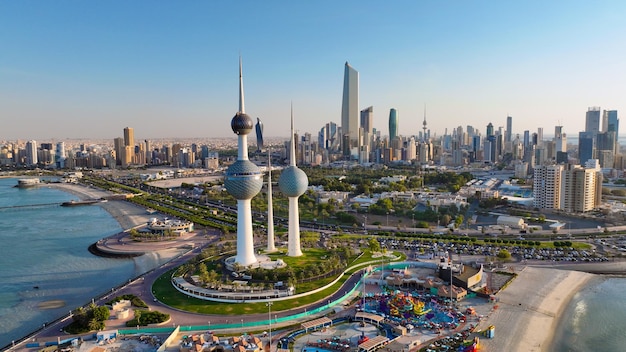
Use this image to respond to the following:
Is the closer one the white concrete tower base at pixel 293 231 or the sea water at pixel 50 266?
the sea water at pixel 50 266

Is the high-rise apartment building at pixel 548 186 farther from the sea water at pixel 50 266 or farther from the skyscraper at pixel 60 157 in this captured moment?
the skyscraper at pixel 60 157

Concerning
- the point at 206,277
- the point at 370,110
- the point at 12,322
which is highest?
the point at 370,110

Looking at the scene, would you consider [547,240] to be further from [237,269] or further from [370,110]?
[370,110]

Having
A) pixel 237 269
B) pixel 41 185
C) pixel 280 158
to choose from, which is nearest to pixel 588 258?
pixel 237 269

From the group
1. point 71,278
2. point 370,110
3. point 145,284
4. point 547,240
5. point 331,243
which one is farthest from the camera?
point 370,110

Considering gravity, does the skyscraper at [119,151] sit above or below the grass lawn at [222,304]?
above

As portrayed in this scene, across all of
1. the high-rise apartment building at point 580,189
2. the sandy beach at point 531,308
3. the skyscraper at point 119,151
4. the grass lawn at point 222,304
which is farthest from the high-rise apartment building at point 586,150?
the skyscraper at point 119,151

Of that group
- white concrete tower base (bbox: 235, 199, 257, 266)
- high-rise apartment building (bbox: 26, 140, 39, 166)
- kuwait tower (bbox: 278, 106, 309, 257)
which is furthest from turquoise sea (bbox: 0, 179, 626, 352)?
high-rise apartment building (bbox: 26, 140, 39, 166)

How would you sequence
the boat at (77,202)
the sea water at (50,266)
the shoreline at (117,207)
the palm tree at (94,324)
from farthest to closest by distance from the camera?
1. the boat at (77,202)
2. the shoreline at (117,207)
3. the sea water at (50,266)
4. the palm tree at (94,324)
